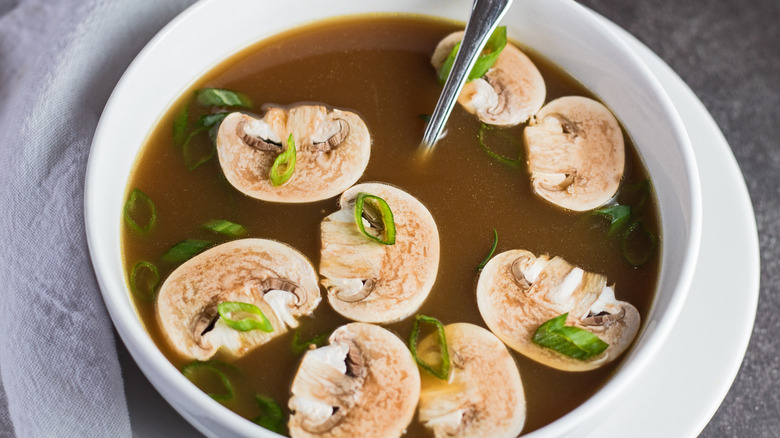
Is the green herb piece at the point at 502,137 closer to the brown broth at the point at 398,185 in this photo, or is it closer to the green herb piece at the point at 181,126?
the brown broth at the point at 398,185

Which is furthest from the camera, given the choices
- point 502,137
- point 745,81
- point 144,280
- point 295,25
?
point 745,81

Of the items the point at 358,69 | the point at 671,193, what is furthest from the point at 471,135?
the point at 671,193

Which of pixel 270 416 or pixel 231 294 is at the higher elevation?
pixel 231 294

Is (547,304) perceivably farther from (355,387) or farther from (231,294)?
(231,294)

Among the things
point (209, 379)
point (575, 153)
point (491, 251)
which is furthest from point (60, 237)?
point (575, 153)

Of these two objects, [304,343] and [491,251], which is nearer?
[304,343]

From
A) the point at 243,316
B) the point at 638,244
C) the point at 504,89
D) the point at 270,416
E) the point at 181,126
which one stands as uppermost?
the point at 504,89
